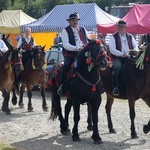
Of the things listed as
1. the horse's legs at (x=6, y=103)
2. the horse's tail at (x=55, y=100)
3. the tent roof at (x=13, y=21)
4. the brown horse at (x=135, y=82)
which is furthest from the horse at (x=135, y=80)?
the tent roof at (x=13, y=21)

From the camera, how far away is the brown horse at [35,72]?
1297 centimetres

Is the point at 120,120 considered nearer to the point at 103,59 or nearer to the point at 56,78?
the point at 56,78

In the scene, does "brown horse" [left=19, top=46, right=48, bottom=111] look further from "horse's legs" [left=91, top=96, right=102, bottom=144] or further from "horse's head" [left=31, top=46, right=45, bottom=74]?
"horse's legs" [left=91, top=96, right=102, bottom=144]

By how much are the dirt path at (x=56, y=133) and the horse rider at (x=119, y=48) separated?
115cm

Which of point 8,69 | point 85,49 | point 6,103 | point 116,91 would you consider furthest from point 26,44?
point 85,49

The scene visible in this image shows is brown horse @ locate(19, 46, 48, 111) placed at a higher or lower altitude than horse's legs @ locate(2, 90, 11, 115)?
higher

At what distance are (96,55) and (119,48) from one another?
165 centimetres

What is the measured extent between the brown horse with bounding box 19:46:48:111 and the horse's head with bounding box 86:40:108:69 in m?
4.47

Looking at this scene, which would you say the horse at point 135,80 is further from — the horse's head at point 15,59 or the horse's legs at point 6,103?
the horse's legs at point 6,103

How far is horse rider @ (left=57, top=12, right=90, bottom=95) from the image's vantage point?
937 cm

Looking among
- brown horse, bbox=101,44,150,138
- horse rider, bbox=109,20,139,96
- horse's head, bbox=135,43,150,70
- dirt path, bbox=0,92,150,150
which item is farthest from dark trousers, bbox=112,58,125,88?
dirt path, bbox=0,92,150,150

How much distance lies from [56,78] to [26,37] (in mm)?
4691

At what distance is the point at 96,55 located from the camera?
27.9 ft

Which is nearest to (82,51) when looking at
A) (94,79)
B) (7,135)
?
(94,79)
